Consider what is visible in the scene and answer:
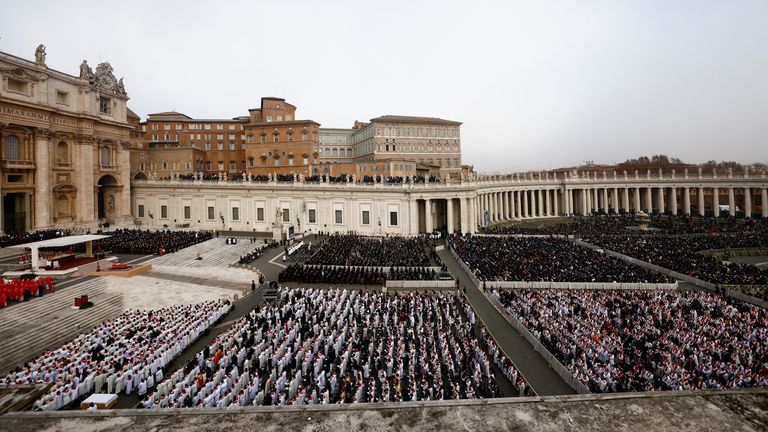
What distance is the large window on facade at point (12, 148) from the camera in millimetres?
43125

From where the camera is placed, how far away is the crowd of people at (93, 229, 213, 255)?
39.5 m

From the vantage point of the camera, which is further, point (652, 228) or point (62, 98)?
point (652, 228)

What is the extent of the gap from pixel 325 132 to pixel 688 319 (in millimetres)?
74308

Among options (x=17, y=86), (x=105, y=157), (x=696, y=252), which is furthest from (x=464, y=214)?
(x=17, y=86)

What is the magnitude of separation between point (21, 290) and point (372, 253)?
25384 mm

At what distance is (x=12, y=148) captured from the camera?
43.8 metres

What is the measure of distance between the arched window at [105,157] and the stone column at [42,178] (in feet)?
27.7

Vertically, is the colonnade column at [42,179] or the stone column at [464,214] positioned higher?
the colonnade column at [42,179]

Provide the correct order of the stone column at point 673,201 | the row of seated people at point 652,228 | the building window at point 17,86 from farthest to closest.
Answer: the stone column at point 673,201, the row of seated people at point 652,228, the building window at point 17,86

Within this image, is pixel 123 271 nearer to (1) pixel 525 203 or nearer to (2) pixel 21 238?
(2) pixel 21 238

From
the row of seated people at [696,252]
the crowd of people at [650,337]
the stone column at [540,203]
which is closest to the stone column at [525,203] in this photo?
the stone column at [540,203]

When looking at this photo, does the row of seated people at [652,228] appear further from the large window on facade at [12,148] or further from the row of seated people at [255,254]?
the large window on facade at [12,148]

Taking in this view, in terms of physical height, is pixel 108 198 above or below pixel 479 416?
above

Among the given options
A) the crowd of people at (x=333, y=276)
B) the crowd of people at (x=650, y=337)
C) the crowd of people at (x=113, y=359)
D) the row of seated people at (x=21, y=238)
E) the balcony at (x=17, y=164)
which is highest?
the balcony at (x=17, y=164)
